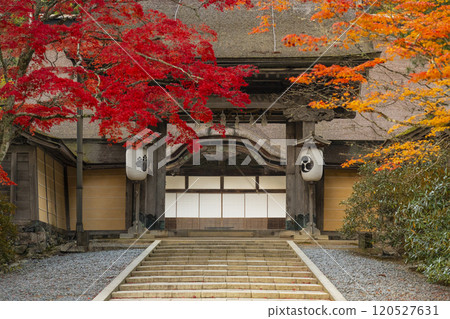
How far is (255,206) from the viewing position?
20250mm

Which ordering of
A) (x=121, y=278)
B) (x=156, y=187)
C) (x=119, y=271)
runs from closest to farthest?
(x=121, y=278), (x=119, y=271), (x=156, y=187)

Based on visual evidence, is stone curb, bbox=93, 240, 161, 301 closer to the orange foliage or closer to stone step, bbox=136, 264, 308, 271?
stone step, bbox=136, 264, 308, 271

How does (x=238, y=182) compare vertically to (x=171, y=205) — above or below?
above

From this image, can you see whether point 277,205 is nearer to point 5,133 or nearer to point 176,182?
point 176,182

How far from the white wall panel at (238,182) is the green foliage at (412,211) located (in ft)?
22.9

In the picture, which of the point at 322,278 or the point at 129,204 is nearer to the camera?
the point at 322,278

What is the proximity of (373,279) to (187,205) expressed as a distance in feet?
36.5

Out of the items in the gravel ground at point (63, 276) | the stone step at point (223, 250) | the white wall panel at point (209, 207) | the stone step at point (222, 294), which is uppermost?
the white wall panel at point (209, 207)

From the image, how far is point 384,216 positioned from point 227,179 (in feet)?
28.6

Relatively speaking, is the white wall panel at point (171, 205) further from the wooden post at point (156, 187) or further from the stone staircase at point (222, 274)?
the stone staircase at point (222, 274)

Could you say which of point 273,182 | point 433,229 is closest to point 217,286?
point 433,229

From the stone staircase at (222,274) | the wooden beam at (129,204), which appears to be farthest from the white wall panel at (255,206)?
the stone staircase at (222,274)

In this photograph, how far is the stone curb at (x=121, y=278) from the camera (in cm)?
855

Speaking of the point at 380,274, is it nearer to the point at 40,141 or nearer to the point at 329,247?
the point at 329,247
